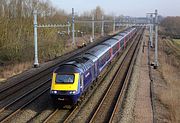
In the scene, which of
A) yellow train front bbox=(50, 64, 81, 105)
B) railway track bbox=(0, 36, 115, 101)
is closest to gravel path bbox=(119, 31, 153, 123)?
yellow train front bbox=(50, 64, 81, 105)

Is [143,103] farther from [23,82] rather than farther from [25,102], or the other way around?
[23,82]

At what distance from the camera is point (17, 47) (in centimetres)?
3972

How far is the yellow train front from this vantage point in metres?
18.9

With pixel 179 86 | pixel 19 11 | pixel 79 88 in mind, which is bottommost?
pixel 179 86

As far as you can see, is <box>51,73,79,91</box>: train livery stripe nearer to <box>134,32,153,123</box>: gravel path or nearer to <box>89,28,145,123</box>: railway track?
<box>89,28,145,123</box>: railway track

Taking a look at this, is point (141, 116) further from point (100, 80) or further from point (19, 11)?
point (19, 11)

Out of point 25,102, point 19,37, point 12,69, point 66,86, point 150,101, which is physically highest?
point 19,37

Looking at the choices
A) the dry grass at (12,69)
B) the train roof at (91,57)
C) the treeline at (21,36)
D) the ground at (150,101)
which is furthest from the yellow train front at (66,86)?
the treeline at (21,36)

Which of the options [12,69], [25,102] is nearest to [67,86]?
[25,102]

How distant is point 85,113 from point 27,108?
3.67m

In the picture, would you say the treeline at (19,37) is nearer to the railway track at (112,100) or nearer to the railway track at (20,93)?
the railway track at (20,93)

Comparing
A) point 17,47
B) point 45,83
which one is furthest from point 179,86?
point 17,47

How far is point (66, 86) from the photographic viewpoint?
19.1 metres

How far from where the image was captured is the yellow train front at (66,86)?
1886 centimetres
